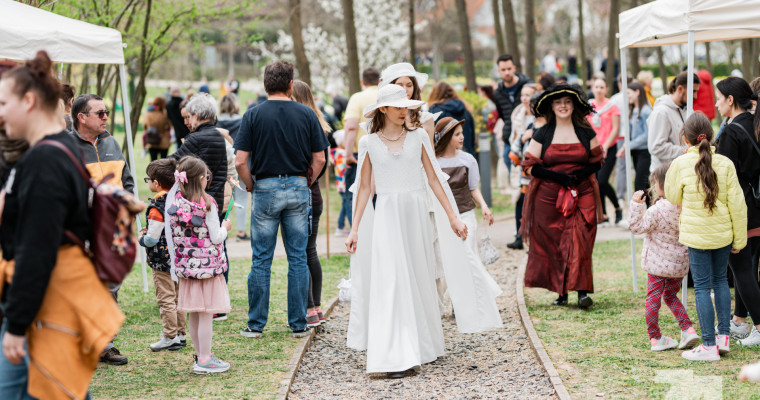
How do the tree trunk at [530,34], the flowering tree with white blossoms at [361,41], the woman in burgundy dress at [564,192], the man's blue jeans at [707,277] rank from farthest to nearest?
the flowering tree with white blossoms at [361,41], the tree trunk at [530,34], the woman in burgundy dress at [564,192], the man's blue jeans at [707,277]

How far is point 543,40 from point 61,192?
59.9 meters

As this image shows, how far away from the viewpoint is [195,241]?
6.32 meters

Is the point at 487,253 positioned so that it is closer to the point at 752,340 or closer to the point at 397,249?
the point at 397,249

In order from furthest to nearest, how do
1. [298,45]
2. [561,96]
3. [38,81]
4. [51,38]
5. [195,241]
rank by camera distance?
[298,45], [561,96], [51,38], [195,241], [38,81]

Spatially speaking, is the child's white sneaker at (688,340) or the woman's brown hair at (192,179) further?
the child's white sneaker at (688,340)

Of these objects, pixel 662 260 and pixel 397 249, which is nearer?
pixel 397 249

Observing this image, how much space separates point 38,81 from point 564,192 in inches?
230

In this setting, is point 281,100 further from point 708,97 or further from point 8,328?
point 708,97

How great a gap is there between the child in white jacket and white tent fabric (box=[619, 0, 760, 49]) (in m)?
1.28

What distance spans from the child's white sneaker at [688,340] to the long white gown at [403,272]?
1398mm

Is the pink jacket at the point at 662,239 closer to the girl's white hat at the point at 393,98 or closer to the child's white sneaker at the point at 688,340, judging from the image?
the child's white sneaker at the point at 688,340

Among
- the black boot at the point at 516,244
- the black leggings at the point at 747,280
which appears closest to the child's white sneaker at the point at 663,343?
the black leggings at the point at 747,280

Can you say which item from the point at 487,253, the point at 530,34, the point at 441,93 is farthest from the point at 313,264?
the point at 530,34

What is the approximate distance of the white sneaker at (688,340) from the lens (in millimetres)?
6719
